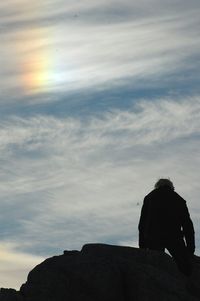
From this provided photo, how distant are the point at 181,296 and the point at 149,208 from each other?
3197 millimetres

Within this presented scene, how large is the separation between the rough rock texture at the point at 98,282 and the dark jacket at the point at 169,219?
1527 mm

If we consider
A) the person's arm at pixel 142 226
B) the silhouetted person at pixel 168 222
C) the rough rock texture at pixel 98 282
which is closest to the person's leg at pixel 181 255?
the silhouetted person at pixel 168 222

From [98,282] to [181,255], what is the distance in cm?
288

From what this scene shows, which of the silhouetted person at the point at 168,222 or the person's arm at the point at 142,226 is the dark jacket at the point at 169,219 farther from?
the person's arm at the point at 142,226

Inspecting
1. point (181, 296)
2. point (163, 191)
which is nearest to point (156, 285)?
point (181, 296)

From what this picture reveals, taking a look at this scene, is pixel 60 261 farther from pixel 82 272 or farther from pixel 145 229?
pixel 145 229

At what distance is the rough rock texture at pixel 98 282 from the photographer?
734 inches

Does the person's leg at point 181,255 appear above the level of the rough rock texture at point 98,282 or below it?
above

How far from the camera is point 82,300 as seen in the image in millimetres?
18719

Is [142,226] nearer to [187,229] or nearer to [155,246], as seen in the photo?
[155,246]

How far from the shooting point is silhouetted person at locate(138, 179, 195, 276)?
68.5 feet

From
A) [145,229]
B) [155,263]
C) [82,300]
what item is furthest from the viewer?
[145,229]

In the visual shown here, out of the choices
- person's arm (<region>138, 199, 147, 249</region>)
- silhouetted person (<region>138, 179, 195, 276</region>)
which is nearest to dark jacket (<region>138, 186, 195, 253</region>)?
silhouetted person (<region>138, 179, 195, 276</region>)

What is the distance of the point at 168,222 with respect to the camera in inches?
826
